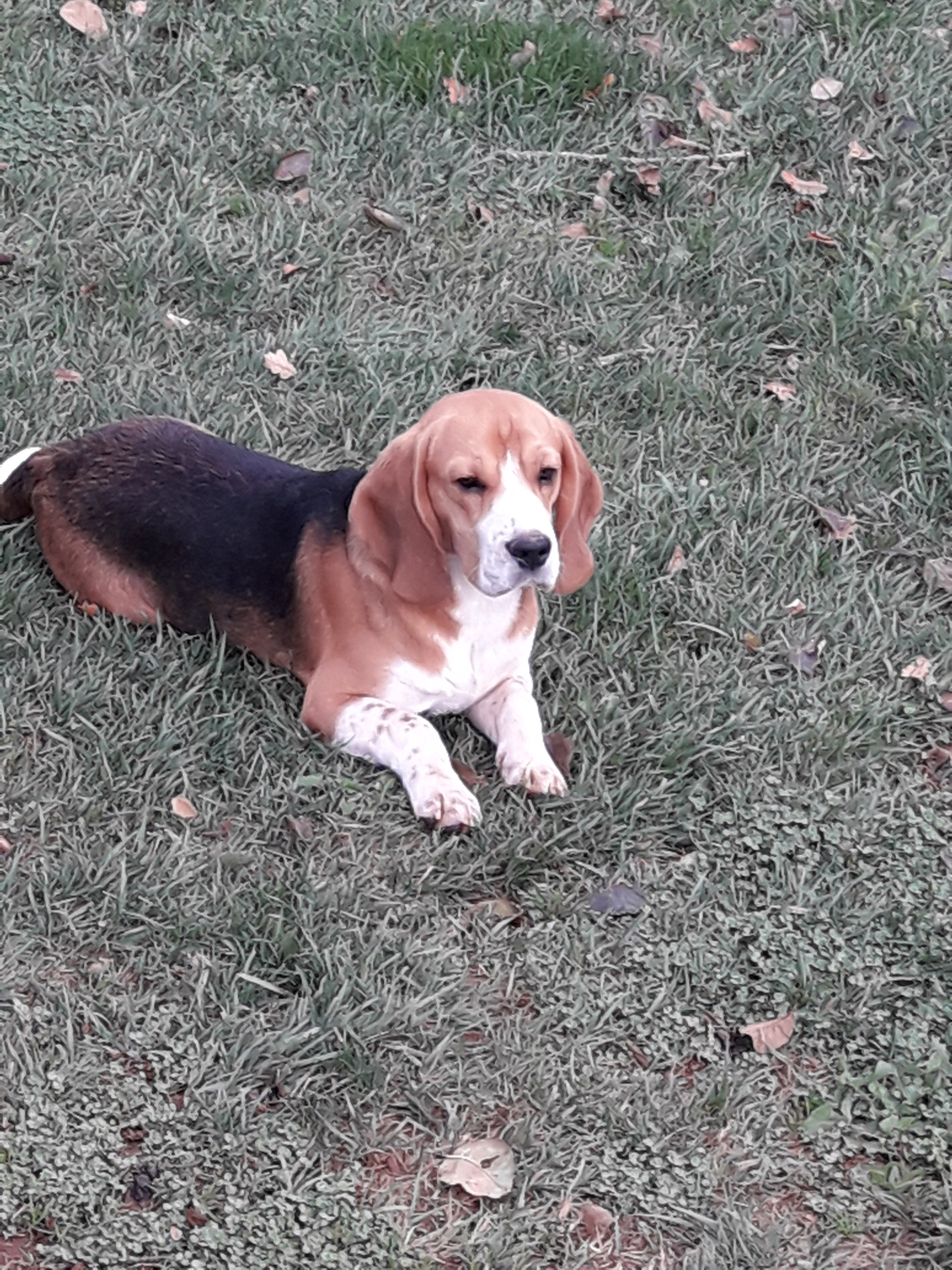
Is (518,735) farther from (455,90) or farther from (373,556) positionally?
(455,90)

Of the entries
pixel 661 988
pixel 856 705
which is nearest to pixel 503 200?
pixel 856 705

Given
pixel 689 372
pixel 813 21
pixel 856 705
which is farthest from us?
pixel 813 21

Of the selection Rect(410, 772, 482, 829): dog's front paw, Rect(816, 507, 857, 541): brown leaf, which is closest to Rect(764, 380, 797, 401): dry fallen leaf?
Rect(816, 507, 857, 541): brown leaf

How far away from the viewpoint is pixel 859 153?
6.13m

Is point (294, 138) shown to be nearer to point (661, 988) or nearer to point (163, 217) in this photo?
point (163, 217)

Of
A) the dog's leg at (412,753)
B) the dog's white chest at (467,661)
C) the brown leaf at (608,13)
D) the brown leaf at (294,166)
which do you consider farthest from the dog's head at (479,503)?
the brown leaf at (608,13)

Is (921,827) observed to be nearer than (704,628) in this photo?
Yes

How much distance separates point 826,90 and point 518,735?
392 centimetres

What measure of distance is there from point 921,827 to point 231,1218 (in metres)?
2.02

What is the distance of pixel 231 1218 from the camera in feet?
9.23

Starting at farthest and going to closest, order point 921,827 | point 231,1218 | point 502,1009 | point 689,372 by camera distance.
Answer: point 689,372 → point 921,827 → point 502,1009 → point 231,1218

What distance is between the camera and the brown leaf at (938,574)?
15.1 feet

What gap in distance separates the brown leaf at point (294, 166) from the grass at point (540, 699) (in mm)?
67

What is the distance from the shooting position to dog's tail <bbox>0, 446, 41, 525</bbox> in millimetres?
4199
